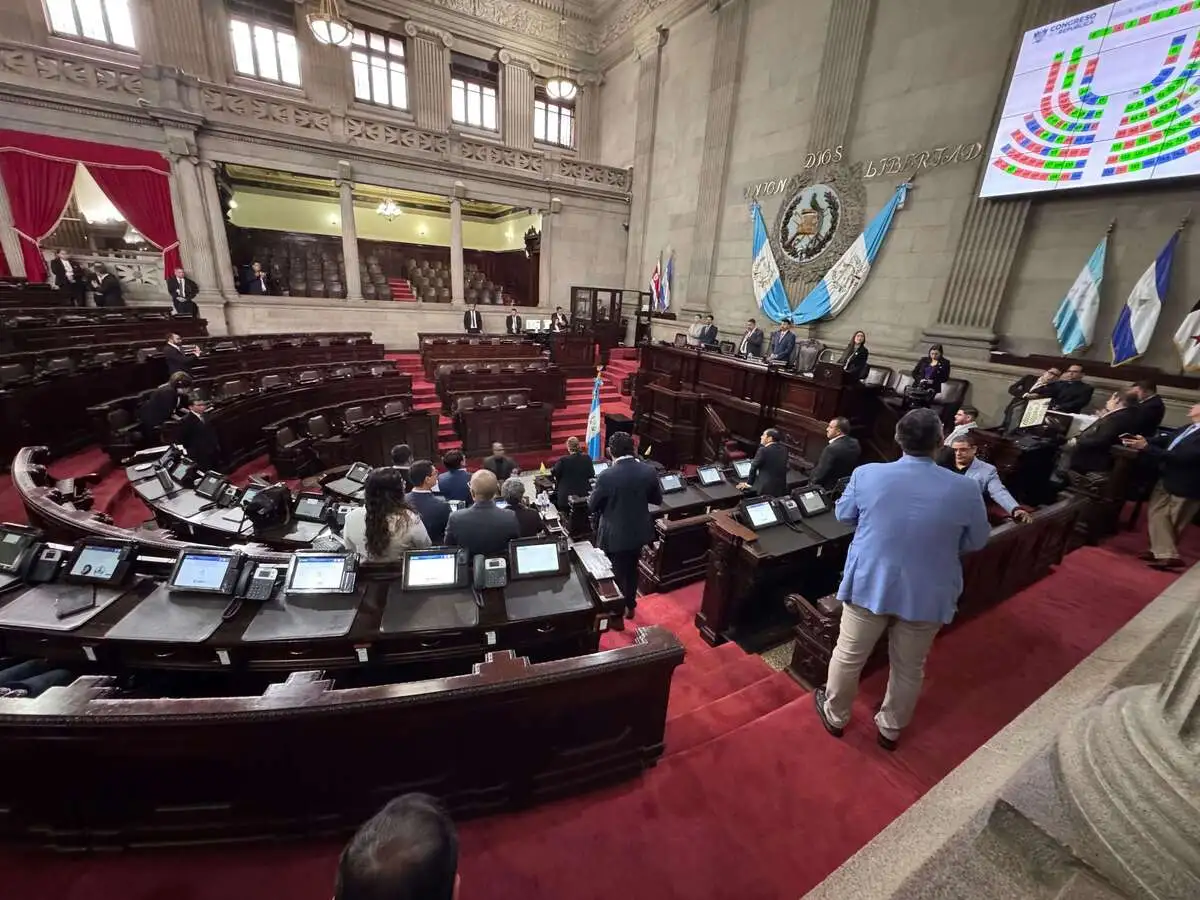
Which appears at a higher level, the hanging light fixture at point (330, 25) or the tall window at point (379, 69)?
the tall window at point (379, 69)

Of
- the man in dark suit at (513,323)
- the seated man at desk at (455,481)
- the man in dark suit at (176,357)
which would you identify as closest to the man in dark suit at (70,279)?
the man in dark suit at (176,357)

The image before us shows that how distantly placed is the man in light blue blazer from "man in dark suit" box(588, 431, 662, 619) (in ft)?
4.90

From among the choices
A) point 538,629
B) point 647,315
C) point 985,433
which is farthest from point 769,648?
point 647,315

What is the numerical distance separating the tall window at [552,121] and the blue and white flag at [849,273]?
1065 cm

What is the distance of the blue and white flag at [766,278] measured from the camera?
10.1 meters

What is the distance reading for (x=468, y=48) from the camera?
1310cm

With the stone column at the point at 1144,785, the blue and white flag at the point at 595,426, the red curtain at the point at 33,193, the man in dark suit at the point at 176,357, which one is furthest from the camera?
the red curtain at the point at 33,193

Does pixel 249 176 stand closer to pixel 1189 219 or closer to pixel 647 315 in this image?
pixel 647 315

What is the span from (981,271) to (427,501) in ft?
27.2

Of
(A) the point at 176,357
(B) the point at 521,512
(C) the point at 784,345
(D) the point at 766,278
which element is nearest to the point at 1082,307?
(C) the point at 784,345

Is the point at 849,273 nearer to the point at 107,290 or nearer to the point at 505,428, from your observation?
the point at 505,428

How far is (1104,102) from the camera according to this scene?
5.64 metres

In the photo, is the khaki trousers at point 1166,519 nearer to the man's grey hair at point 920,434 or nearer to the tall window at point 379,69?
the man's grey hair at point 920,434

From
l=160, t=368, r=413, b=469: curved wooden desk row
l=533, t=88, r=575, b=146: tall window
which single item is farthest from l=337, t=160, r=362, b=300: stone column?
l=533, t=88, r=575, b=146: tall window
